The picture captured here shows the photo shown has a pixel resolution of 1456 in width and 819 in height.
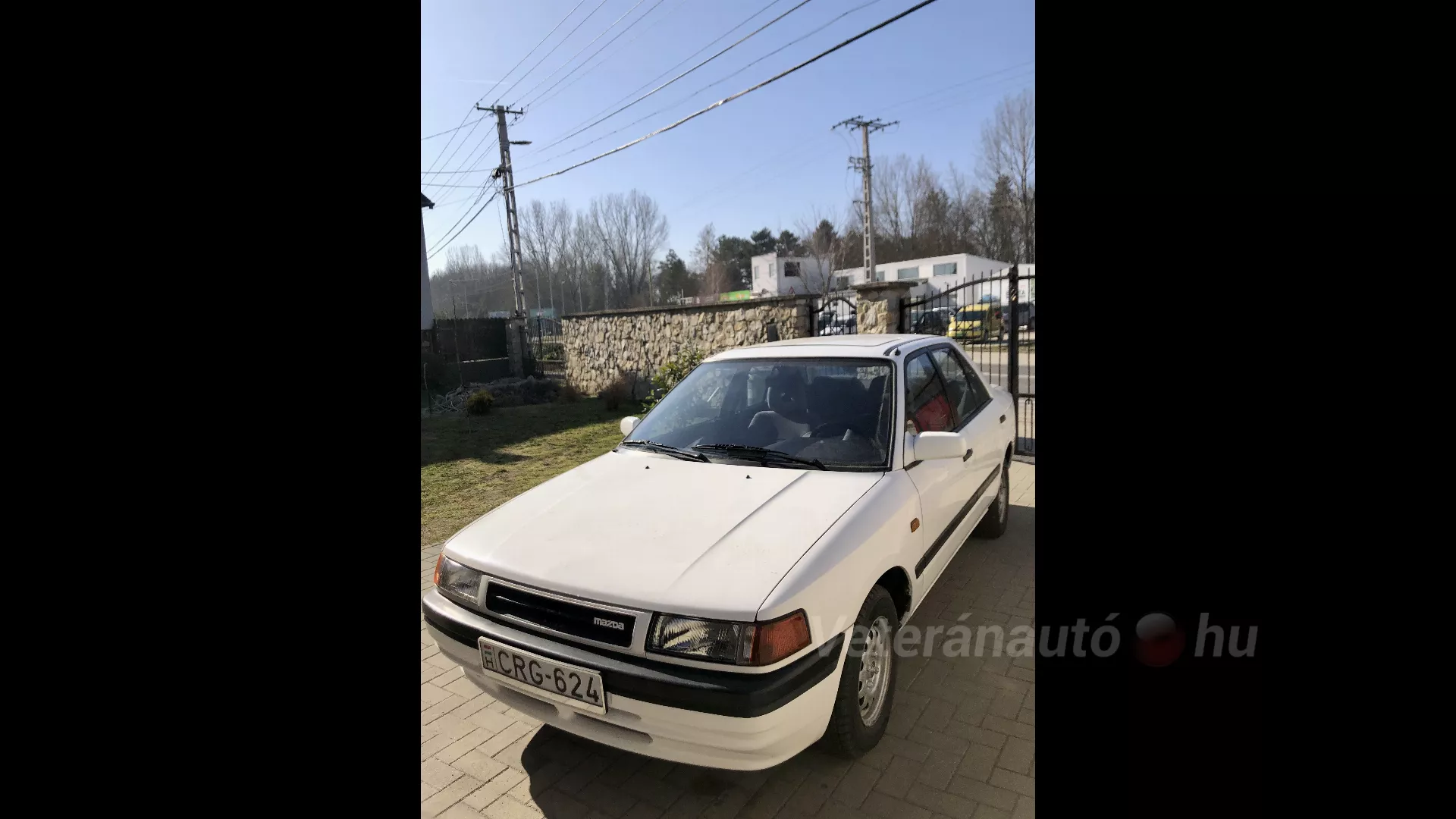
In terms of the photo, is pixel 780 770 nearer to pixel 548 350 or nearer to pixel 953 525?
pixel 953 525

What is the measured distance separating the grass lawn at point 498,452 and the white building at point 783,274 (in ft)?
115

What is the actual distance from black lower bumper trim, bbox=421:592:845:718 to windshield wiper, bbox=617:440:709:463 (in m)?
1.25

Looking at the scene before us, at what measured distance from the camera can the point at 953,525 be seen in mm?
3695

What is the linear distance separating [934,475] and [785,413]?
2.68 feet

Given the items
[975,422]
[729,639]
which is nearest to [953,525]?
[975,422]

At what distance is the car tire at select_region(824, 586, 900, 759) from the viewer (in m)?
2.55

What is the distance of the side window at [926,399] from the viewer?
3.61 meters

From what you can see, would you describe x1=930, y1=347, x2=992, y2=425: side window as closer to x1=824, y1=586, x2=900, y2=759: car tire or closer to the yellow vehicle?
x1=824, y1=586, x2=900, y2=759: car tire
